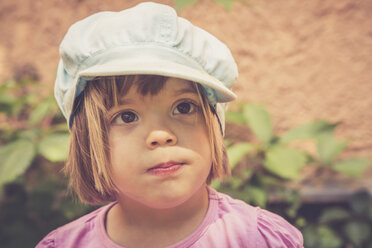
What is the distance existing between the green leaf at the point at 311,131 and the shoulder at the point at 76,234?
106 centimetres

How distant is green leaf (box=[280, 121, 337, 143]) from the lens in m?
1.74

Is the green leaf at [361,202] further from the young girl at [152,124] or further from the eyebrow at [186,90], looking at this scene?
the eyebrow at [186,90]

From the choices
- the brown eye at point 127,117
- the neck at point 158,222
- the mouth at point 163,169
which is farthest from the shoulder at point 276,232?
the brown eye at point 127,117

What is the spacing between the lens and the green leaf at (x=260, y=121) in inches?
68.9

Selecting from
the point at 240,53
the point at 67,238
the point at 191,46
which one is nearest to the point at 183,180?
the point at 191,46

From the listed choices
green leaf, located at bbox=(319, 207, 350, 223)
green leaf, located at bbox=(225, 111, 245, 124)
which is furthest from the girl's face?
green leaf, located at bbox=(319, 207, 350, 223)

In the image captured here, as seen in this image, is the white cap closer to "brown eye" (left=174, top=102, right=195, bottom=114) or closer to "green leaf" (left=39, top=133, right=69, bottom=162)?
"brown eye" (left=174, top=102, right=195, bottom=114)

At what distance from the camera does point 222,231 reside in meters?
0.89

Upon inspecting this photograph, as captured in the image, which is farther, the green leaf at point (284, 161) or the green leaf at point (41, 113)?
the green leaf at point (41, 113)

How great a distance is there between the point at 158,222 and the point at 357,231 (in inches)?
50.7

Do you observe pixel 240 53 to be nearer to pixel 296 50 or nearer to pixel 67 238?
pixel 296 50

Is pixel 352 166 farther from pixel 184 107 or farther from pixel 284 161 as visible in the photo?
pixel 184 107

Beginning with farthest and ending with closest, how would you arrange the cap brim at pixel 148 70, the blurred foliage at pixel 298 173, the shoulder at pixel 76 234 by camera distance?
the blurred foliage at pixel 298 173, the shoulder at pixel 76 234, the cap brim at pixel 148 70

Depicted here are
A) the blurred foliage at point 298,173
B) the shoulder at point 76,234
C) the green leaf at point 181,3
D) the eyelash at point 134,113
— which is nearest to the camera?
the eyelash at point 134,113
